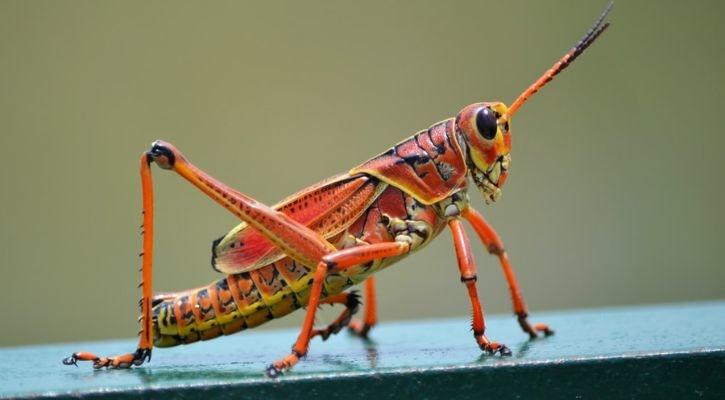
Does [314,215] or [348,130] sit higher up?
[348,130]

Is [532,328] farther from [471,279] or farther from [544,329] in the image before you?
[471,279]

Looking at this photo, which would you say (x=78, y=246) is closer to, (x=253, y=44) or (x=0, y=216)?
(x=0, y=216)

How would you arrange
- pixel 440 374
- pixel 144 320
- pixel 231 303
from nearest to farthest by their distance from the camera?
pixel 440 374
pixel 144 320
pixel 231 303

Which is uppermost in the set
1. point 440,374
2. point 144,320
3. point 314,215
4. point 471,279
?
point 314,215

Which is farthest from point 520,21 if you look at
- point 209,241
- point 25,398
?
point 25,398

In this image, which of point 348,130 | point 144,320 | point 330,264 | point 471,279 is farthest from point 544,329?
point 348,130

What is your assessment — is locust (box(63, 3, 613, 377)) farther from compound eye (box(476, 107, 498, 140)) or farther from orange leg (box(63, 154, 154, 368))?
orange leg (box(63, 154, 154, 368))

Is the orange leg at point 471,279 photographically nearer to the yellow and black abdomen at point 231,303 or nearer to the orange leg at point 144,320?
the yellow and black abdomen at point 231,303

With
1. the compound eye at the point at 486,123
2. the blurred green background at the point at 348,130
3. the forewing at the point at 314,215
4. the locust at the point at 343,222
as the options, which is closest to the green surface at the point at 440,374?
the locust at the point at 343,222
